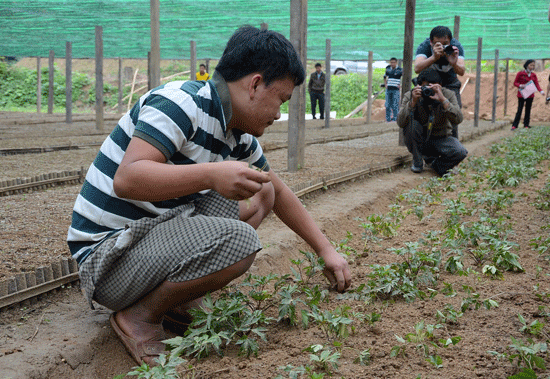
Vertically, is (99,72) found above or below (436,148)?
above

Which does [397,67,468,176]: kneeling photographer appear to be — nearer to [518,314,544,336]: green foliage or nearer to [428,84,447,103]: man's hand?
[428,84,447,103]: man's hand

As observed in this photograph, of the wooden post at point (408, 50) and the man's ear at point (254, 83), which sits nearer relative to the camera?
the man's ear at point (254, 83)

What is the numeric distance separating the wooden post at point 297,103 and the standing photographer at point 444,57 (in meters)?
1.31

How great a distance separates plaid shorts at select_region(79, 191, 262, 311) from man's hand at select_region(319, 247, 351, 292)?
19.6 inches

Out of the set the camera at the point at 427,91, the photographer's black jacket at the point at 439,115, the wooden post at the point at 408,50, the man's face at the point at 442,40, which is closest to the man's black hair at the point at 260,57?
the camera at the point at 427,91

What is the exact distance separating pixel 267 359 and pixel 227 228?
441mm

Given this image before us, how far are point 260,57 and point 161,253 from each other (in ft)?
2.35

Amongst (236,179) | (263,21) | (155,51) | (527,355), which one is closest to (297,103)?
(155,51)

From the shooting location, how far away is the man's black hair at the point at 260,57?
1896 mm

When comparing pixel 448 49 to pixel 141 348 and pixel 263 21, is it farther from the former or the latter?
pixel 263 21

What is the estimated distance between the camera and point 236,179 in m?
1.72

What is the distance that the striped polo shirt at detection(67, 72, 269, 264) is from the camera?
1.85 m

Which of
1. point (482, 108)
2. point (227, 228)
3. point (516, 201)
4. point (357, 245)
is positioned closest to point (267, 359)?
point (227, 228)

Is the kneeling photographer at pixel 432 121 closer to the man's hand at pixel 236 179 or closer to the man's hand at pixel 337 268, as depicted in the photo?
the man's hand at pixel 337 268
